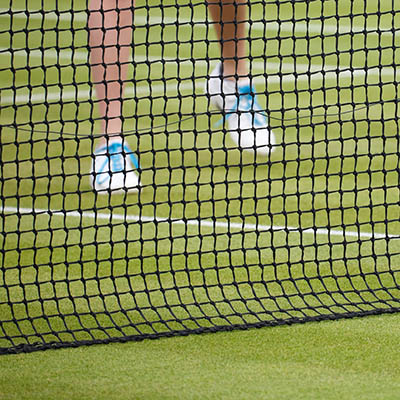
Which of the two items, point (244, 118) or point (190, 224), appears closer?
point (190, 224)

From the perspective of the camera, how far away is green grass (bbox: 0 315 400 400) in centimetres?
167

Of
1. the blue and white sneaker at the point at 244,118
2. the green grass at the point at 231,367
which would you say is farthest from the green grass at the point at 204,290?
the blue and white sneaker at the point at 244,118

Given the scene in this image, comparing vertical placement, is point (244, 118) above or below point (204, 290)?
above

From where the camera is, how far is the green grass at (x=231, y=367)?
167 centimetres

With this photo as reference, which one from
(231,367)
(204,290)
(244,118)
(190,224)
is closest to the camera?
(231,367)

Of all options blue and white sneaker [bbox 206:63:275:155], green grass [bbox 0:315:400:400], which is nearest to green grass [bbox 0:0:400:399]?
green grass [bbox 0:315:400:400]

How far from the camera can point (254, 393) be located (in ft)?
5.44

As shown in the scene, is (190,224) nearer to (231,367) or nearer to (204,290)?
(204,290)

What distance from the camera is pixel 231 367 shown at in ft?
5.84

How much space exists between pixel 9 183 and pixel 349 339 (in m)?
1.64

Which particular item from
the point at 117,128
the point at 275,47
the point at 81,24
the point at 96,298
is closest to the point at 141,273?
the point at 96,298

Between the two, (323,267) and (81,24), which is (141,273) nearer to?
(323,267)

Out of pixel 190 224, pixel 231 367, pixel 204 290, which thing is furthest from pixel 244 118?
pixel 231 367

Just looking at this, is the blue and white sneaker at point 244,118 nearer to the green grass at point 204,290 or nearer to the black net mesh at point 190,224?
the black net mesh at point 190,224
